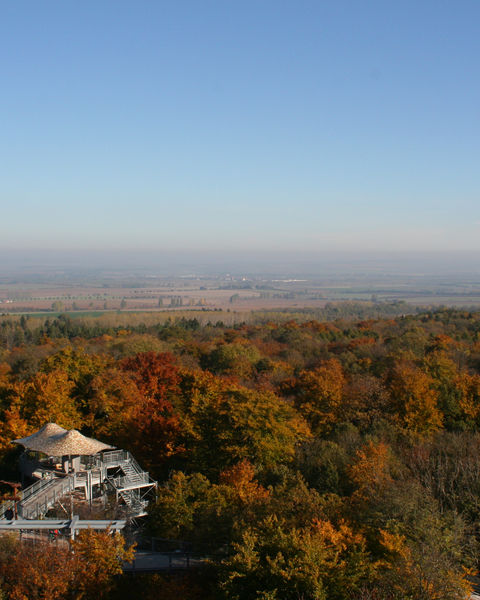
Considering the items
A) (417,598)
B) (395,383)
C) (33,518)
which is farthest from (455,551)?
(395,383)

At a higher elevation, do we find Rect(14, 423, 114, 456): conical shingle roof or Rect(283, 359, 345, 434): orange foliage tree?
Rect(14, 423, 114, 456): conical shingle roof

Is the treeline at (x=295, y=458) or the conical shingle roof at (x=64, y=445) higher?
the conical shingle roof at (x=64, y=445)

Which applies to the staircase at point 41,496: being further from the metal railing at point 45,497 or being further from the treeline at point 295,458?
the treeline at point 295,458

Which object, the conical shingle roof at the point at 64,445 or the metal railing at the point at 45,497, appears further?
the conical shingle roof at the point at 64,445

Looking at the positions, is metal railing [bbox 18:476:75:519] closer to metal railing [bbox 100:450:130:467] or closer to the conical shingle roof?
the conical shingle roof

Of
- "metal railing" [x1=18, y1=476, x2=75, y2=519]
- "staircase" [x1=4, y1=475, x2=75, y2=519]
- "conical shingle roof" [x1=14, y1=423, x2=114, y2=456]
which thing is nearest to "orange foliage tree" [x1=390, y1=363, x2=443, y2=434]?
"conical shingle roof" [x1=14, y1=423, x2=114, y2=456]

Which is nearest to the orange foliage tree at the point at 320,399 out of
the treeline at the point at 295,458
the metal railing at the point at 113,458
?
the treeline at the point at 295,458

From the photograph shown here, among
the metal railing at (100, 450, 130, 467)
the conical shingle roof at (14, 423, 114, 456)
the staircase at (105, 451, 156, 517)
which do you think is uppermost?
the conical shingle roof at (14, 423, 114, 456)

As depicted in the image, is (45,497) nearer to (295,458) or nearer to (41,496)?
(41,496)

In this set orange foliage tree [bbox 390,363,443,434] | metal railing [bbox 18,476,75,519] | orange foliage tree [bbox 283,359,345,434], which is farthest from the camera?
orange foliage tree [bbox 283,359,345,434]
